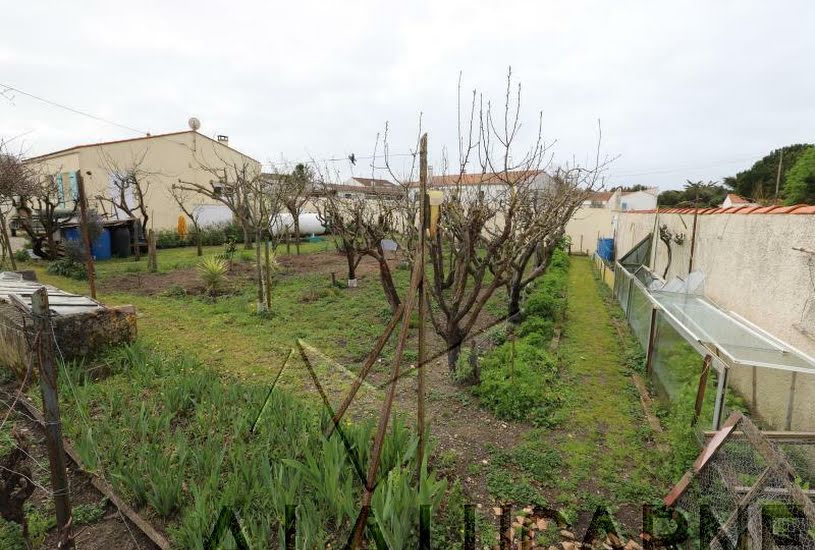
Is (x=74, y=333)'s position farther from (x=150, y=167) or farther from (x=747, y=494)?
(x=150, y=167)

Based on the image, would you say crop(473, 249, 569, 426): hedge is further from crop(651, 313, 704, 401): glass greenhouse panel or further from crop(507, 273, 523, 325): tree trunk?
crop(651, 313, 704, 401): glass greenhouse panel

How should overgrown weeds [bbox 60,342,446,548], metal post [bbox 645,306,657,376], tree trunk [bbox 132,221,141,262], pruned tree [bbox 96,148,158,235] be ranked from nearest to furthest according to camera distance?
overgrown weeds [bbox 60,342,446,548]
metal post [bbox 645,306,657,376]
tree trunk [bbox 132,221,141,262]
pruned tree [bbox 96,148,158,235]

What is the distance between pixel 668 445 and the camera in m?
4.07

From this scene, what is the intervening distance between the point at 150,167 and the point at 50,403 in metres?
21.1

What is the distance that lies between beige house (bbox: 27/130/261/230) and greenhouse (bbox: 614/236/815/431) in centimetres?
1604

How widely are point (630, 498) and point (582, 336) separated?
4.80 metres

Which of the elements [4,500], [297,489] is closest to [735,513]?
[297,489]

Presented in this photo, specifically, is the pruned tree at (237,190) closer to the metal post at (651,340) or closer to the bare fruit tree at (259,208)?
the bare fruit tree at (259,208)

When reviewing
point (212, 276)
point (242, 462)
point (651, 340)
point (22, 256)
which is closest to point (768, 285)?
point (651, 340)

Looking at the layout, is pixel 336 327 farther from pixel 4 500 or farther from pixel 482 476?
pixel 4 500

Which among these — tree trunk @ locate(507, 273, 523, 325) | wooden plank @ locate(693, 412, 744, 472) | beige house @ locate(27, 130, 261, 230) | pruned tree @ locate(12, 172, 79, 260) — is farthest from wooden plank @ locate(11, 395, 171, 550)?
beige house @ locate(27, 130, 261, 230)

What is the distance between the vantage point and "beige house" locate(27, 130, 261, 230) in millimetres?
17734

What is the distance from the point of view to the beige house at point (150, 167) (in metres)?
17.7

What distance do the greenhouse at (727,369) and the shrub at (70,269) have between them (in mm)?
13147
